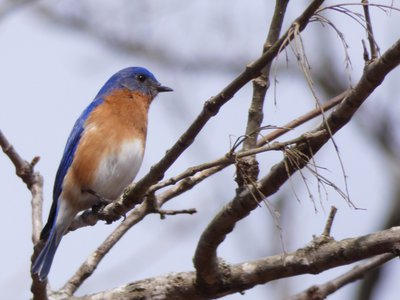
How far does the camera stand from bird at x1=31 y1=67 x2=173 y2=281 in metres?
6.10

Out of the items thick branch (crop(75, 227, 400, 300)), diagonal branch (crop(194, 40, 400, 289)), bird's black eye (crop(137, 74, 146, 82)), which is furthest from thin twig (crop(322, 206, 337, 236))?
bird's black eye (crop(137, 74, 146, 82))

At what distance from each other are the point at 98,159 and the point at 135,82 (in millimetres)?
1360

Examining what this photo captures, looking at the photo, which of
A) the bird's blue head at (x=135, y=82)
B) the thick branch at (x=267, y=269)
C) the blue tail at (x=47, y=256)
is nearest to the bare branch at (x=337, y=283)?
the thick branch at (x=267, y=269)

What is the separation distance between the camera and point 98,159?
20.6ft

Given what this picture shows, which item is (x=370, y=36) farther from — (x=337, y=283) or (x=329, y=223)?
(x=337, y=283)

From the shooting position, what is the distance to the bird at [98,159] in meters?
6.10

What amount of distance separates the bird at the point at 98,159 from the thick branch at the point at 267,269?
5.63ft

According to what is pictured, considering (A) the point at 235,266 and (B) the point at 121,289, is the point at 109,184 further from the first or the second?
(A) the point at 235,266

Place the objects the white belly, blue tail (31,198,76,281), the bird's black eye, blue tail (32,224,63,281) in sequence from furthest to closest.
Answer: the bird's black eye < the white belly < blue tail (31,198,76,281) < blue tail (32,224,63,281)

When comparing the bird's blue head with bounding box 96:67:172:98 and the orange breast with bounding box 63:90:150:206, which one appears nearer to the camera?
the orange breast with bounding box 63:90:150:206

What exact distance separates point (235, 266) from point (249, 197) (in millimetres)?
591

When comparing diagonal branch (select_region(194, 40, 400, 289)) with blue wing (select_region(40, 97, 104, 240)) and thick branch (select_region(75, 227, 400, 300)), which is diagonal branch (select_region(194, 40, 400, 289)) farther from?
blue wing (select_region(40, 97, 104, 240))

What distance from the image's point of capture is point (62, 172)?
6.37 metres

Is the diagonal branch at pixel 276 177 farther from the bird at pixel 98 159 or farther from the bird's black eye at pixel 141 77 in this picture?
the bird's black eye at pixel 141 77
